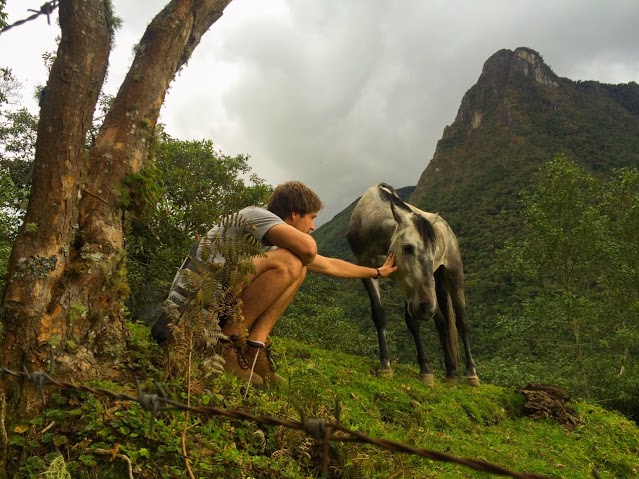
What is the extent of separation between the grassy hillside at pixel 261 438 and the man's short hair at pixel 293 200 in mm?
1423

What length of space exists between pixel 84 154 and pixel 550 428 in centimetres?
669

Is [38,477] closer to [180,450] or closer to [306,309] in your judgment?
[180,450]

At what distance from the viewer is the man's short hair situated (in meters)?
4.44

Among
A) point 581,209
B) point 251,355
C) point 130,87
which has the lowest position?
point 251,355

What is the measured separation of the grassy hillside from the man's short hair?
1423mm

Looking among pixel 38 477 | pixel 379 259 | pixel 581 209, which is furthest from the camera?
pixel 581 209

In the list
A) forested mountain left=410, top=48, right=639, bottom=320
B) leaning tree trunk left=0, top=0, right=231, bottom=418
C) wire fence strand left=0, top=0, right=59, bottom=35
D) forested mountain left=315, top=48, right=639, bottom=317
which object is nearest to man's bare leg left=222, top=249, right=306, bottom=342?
leaning tree trunk left=0, top=0, right=231, bottom=418

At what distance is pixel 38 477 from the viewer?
92.2 inches

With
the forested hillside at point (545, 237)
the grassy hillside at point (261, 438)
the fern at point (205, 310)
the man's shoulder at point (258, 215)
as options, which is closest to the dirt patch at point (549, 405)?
the grassy hillside at point (261, 438)

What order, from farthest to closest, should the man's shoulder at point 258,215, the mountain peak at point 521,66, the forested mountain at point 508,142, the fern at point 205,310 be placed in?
1. the mountain peak at point 521,66
2. the forested mountain at point 508,142
3. the man's shoulder at point 258,215
4. the fern at point 205,310

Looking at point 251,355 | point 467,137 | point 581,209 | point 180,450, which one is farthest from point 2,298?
point 467,137

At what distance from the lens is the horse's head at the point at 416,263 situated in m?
6.44

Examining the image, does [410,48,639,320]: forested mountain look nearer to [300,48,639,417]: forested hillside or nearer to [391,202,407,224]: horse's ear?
[300,48,639,417]: forested hillside

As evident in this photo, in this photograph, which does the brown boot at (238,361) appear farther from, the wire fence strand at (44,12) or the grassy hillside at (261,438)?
the wire fence strand at (44,12)
